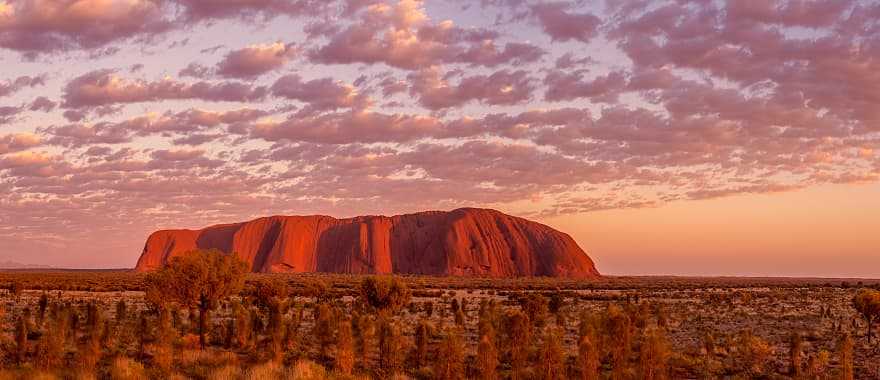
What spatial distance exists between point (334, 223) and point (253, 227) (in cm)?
1858

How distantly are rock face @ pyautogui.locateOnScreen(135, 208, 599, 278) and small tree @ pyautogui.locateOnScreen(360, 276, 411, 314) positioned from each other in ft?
364

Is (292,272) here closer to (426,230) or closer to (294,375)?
(426,230)

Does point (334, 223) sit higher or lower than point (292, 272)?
higher

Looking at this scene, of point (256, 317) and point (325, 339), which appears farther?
Result: point (256, 317)

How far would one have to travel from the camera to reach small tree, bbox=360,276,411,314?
108 ft

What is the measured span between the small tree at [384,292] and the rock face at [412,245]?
11098cm

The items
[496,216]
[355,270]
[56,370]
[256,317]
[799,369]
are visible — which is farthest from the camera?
[496,216]

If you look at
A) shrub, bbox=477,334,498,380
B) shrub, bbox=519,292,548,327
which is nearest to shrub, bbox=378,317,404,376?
shrub, bbox=477,334,498,380

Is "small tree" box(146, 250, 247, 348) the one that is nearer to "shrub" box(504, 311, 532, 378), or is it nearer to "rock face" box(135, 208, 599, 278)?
"shrub" box(504, 311, 532, 378)

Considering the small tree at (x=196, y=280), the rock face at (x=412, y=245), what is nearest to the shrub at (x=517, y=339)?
the small tree at (x=196, y=280)

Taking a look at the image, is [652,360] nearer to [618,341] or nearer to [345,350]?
[618,341]

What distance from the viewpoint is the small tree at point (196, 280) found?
26.2 metres

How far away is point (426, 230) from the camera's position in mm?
161500

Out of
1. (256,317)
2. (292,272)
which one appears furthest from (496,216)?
(256,317)
